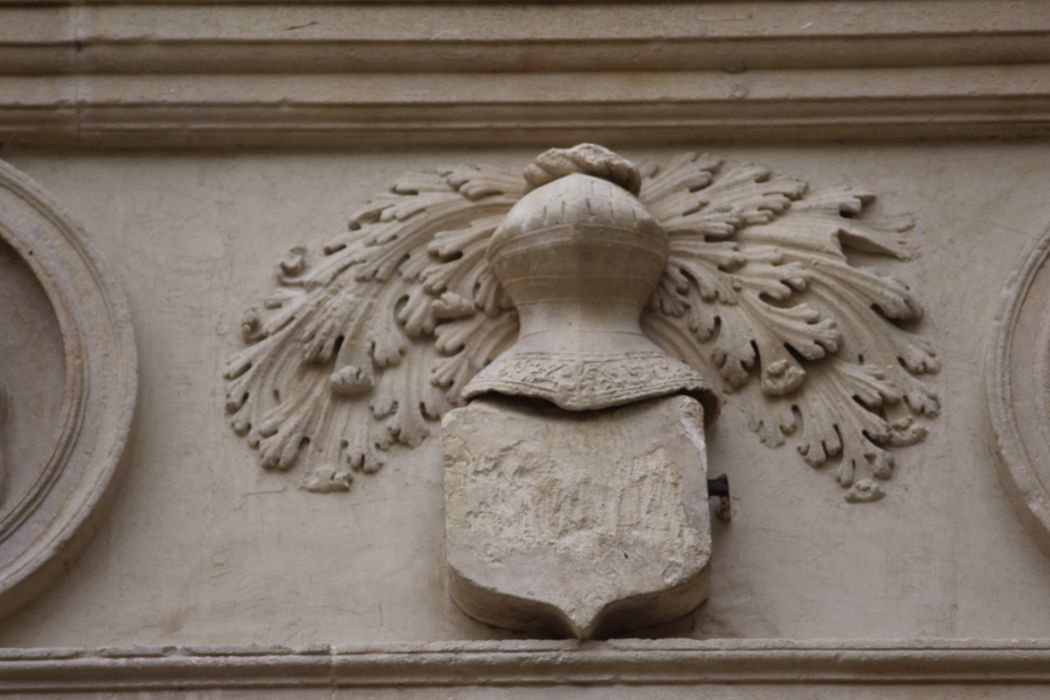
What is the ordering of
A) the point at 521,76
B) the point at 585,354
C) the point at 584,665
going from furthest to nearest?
the point at 521,76, the point at 585,354, the point at 584,665

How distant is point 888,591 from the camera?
4.54 m

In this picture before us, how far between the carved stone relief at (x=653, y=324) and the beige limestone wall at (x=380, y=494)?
0.05 meters

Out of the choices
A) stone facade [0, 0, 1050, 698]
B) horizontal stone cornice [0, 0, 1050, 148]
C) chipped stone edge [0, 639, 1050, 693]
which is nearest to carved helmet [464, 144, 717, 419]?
stone facade [0, 0, 1050, 698]

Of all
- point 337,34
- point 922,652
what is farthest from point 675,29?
point 922,652

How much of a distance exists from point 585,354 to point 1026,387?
82 centimetres

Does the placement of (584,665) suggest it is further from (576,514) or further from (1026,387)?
(1026,387)

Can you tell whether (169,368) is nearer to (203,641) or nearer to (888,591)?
(203,641)

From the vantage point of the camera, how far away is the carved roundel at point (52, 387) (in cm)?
457

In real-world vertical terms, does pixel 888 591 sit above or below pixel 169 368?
below

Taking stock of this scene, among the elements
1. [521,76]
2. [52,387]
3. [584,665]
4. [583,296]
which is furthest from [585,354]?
[52,387]

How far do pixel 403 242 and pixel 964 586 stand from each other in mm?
1235

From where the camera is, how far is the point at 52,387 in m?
4.77

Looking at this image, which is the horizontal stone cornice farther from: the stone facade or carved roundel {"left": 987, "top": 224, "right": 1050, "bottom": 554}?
carved roundel {"left": 987, "top": 224, "right": 1050, "bottom": 554}

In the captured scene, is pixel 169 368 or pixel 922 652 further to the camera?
pixel 169 368
